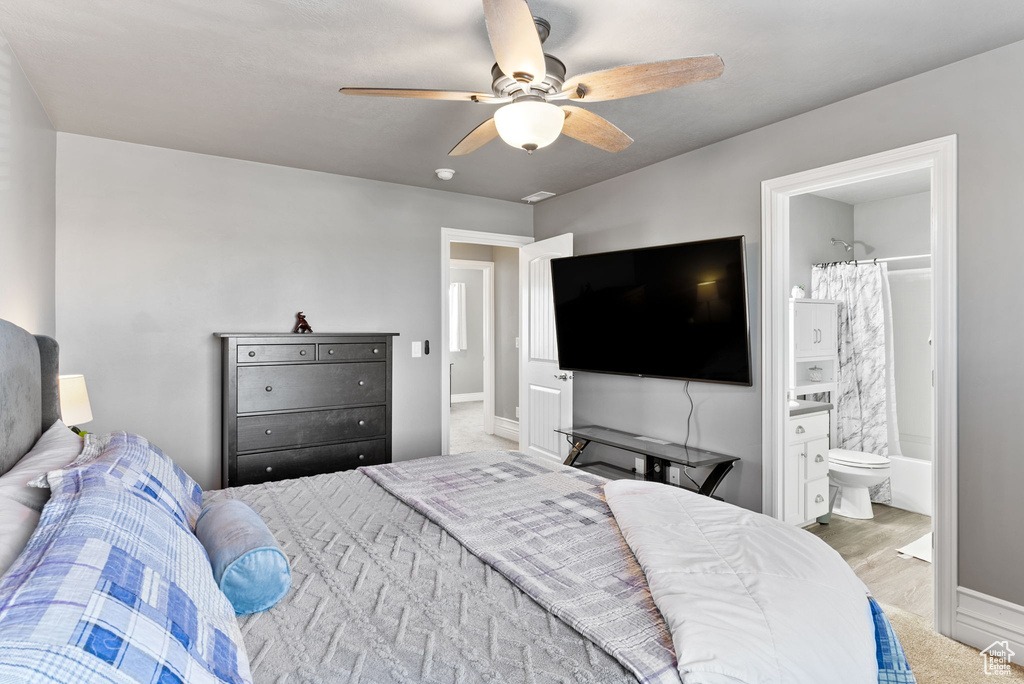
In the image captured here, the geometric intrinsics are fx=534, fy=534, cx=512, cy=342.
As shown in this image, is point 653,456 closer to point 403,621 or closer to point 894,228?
point 403,621

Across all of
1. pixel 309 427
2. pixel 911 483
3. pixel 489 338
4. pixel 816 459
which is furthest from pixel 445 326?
pixel 911 483

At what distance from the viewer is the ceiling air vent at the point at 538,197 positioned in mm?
4562

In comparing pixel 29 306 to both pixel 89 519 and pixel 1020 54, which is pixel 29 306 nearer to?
pixel 89 519

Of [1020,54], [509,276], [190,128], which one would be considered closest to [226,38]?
[190,128]

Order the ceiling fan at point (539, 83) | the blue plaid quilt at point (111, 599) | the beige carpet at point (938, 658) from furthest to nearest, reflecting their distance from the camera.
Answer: the beige carpet at point (938, 658) < the ceiling fan at point (539, 83) < the blue plaid quilt at point (111, 599)

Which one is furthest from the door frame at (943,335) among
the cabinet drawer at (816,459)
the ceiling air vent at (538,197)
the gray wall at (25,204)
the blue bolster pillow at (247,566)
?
the gray wall at (25,204)

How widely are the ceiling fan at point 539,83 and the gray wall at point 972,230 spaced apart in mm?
1265

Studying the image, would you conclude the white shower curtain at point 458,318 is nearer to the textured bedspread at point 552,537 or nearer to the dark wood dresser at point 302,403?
the dark wood dresser at point 302,403

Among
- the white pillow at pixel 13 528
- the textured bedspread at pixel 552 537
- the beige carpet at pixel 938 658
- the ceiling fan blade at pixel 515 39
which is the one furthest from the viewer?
the beige carpet at pixel 938 658

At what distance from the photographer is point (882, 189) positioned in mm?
4242

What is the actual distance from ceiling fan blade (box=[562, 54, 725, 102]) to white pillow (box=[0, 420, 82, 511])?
74.4 inches

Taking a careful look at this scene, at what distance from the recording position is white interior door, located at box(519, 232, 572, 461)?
4.32 meters

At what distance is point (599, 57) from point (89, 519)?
7.55ft
